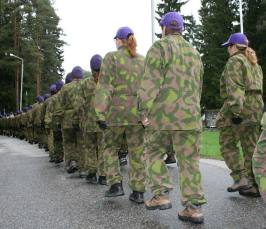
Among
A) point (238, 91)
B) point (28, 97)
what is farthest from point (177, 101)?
point (28, 97)

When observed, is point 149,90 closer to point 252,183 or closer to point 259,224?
point 259,224

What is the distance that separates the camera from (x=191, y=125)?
14.0 ft

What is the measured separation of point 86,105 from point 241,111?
2.72 meters

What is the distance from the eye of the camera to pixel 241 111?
5.36 meters

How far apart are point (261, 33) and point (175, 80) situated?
29468mm

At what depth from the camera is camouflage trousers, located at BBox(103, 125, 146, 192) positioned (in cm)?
523

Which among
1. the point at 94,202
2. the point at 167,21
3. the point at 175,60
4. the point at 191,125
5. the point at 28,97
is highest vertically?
the point at 28,97

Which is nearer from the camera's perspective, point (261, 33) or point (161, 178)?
point (161, 178)

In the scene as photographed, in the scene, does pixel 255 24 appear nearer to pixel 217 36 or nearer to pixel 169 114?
pixel 217 36

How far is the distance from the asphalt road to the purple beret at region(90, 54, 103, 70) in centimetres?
194

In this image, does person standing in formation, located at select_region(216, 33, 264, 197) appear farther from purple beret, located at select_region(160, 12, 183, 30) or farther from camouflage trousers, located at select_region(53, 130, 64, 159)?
camouflage trousers, located at select_region(53, 130, 64, 159)

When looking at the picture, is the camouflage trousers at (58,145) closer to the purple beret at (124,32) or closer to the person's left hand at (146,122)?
the purple beret at (124,32)

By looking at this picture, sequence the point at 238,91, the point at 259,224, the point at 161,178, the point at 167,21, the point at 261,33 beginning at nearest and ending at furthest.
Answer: the point at 259,224 → the point at 161,178 → the point at 167,21 → the point at 238,91 → the point at 261,33

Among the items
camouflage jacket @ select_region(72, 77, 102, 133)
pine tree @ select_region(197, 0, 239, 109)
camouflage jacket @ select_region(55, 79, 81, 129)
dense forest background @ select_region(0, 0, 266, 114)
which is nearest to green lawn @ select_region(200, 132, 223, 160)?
camouflage jacket @ select_region(55, 79, 81, 129)
